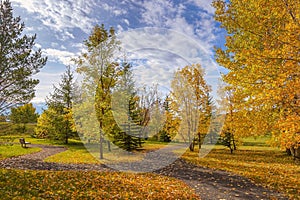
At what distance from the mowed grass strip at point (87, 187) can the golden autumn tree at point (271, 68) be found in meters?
3.62

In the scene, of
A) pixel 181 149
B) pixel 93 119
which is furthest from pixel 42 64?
pixel 181 149

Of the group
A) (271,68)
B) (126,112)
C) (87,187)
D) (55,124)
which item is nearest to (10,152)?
(55,124)

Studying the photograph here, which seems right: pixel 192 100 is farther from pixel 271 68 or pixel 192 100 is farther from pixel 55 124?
pixel 55 124

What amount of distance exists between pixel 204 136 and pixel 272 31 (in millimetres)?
16031

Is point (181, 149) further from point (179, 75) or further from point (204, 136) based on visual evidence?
point (179, 75)

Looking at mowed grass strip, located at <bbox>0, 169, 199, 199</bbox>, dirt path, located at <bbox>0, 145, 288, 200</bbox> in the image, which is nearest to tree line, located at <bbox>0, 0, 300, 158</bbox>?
dirt path, located at <bbox>0, 145, 288, 200</bbox>

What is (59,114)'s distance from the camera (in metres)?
25.5

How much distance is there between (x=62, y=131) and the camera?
82.1 feet

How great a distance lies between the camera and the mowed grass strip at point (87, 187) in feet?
18.7

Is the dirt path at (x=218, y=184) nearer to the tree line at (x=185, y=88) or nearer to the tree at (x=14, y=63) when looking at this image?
the tree line at (x=185, y=88)

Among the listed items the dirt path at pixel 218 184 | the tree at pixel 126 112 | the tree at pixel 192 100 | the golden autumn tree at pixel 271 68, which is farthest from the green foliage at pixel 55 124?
the golden autumn tree at pixel 271 68

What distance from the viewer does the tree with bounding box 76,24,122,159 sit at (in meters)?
13.7

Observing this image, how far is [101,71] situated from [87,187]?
28.9 ft

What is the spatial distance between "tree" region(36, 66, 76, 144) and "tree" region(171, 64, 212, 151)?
1370 centimetres
